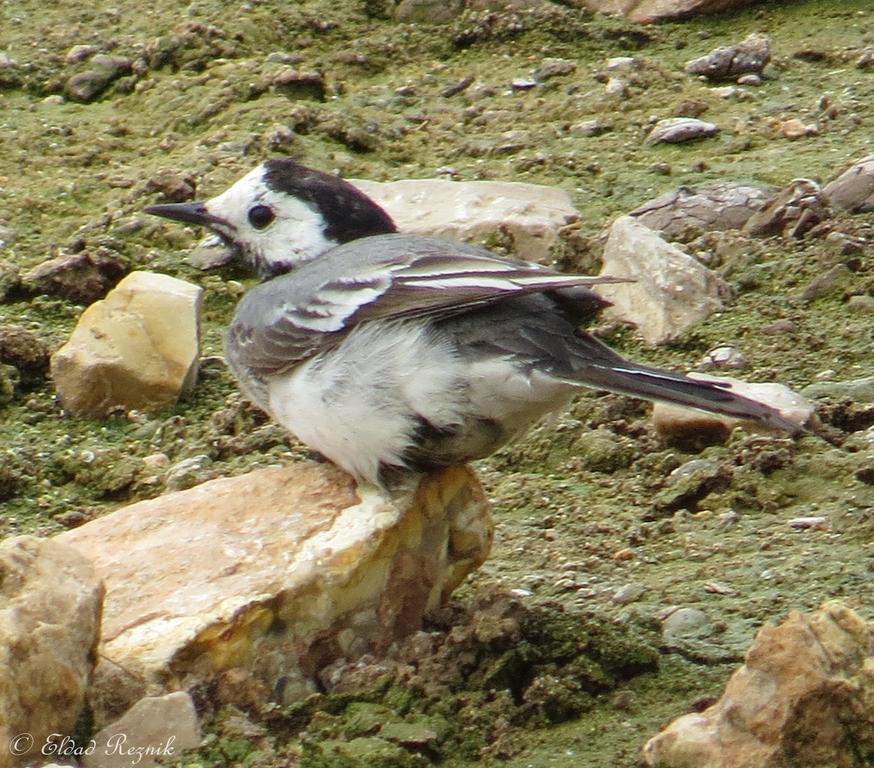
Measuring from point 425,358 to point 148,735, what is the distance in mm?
1382

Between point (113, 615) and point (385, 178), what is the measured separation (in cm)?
446

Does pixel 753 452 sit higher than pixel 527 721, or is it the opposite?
pixel 527 721

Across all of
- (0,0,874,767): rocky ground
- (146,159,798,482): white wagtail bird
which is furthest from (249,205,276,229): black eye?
(0,0,874,767): rocky ground

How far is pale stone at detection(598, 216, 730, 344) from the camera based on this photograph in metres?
6.97

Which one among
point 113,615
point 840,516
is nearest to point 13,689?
point 113,615

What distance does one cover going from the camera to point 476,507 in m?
5.01

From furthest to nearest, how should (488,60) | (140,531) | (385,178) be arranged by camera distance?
(488,60) < (385,178) < (140,531)

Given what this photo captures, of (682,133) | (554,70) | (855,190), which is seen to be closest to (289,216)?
(855,190)

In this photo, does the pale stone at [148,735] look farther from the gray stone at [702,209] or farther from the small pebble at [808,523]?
the gray stone at [702,209]

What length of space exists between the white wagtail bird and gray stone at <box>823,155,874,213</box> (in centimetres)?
252

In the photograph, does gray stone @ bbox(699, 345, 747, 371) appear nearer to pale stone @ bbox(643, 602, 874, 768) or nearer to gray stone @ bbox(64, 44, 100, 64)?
pale stone @ bbox(643, 602, 874, 768)

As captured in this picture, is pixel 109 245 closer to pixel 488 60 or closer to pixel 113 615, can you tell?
pixel 488 60

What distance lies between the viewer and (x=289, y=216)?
5.95 m

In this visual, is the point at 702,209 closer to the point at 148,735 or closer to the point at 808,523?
Result: the point at 808,523
